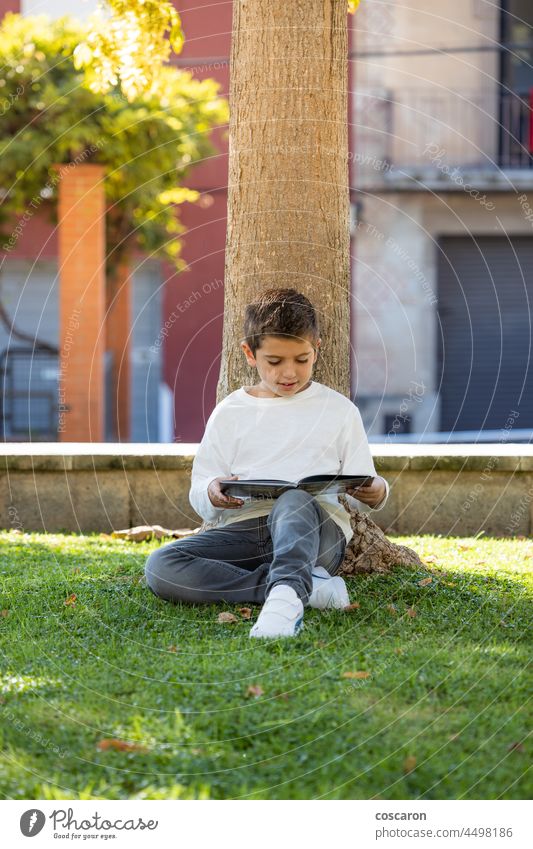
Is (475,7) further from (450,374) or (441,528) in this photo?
(441,528)

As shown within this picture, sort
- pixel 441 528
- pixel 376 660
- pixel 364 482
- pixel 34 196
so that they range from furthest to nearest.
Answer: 1. pixel 34 196
2. pixel 441 528
3. pixel 364 482
4. pixel 376 660

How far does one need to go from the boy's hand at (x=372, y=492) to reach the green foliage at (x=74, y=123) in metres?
7.70

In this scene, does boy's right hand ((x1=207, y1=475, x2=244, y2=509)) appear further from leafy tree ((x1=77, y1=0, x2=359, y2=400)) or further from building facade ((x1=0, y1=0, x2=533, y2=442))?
building facade ((x1=0, y1=0, x2=533, y2=442))

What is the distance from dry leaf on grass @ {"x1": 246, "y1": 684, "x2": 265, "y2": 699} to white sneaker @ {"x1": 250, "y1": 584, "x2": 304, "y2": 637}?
43 cm

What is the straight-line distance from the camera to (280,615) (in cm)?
327

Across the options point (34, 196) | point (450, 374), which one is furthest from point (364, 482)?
point (450, 374)

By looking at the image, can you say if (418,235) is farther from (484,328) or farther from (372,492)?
(372,492)

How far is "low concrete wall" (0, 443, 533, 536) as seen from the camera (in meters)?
5.69

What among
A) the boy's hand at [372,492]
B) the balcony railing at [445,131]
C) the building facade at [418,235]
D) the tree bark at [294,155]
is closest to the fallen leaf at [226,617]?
the boy's hand at [372,492]

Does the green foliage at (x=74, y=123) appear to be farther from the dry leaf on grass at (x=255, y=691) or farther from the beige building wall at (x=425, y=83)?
the dry leaf on grass at (x=255, y=691)

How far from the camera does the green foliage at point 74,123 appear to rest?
1136 centimetres

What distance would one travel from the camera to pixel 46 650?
331 centimetres
